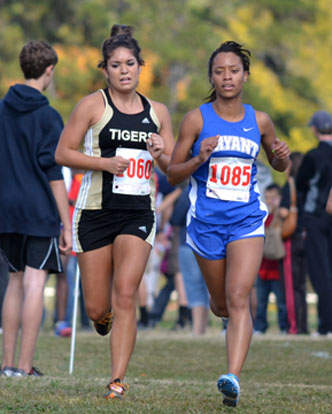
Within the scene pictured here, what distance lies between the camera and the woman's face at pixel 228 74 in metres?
6.29

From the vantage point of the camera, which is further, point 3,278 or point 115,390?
point 3,278

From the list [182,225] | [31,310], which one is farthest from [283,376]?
[182,225]

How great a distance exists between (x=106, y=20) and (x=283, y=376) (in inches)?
1009

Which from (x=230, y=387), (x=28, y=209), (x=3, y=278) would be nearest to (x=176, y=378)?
(x=28, y=209)

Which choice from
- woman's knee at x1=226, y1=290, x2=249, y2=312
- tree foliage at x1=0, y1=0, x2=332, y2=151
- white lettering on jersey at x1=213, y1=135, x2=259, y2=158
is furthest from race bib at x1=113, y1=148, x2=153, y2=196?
tree foliage at x1=0, y1=0, x2=332, y2=151

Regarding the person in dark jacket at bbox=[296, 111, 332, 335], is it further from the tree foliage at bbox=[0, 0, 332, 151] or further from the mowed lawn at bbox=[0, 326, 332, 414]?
the tree foliage at bbox=[0, 0, 332, 151]

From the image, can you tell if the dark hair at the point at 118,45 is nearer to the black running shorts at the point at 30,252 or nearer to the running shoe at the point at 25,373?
the black running shorts at the point at 30,252

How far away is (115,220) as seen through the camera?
6.18 m

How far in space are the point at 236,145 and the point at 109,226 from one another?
96 cm

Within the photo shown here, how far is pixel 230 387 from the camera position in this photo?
18.0 feet

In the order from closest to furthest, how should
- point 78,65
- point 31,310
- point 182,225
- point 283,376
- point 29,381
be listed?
point 29,381 → point 31,310 → point 283,376 → point 182,225 → point 78,65

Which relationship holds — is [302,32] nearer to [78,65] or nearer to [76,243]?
[78,65]

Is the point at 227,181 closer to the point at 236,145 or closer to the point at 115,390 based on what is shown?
the point at 236,145

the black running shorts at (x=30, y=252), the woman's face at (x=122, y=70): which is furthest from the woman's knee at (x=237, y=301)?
the black running shorts at (x=30, y=252)
